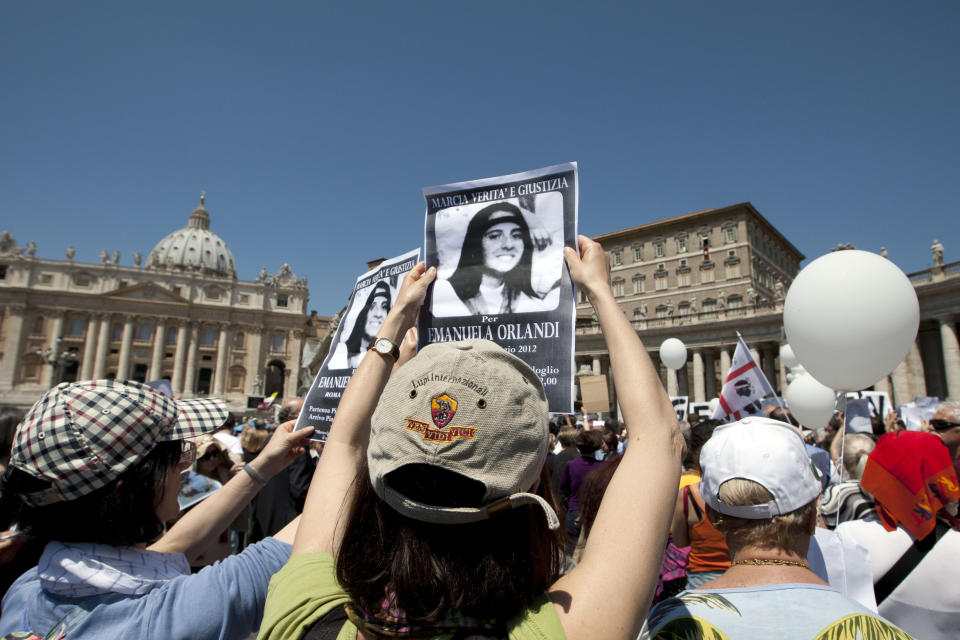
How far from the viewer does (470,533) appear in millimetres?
1081

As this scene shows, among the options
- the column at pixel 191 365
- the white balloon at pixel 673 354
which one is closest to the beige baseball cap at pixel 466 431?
the white balloon at pixel 673 354

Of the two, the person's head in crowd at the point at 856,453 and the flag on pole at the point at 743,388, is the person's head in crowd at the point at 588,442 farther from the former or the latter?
the flag on pole at the point at 743,388

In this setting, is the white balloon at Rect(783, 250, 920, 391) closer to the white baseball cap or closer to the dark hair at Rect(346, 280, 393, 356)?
the white baseball cap

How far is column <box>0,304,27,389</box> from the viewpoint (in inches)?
2773

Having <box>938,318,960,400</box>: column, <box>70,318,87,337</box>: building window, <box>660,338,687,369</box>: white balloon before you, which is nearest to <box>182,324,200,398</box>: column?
<box>70,318,87,337</box>: building window

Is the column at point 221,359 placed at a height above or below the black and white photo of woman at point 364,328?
above

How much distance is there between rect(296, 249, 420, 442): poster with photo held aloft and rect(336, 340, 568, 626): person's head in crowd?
2212mm

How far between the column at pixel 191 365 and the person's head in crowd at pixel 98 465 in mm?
85680

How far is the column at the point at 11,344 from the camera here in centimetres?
7044

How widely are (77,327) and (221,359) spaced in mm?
20435

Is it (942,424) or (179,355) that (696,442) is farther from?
(179,355)

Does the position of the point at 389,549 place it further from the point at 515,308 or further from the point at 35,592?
the point at 515,308

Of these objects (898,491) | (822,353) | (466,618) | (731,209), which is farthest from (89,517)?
(731,209)

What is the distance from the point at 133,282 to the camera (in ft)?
269
